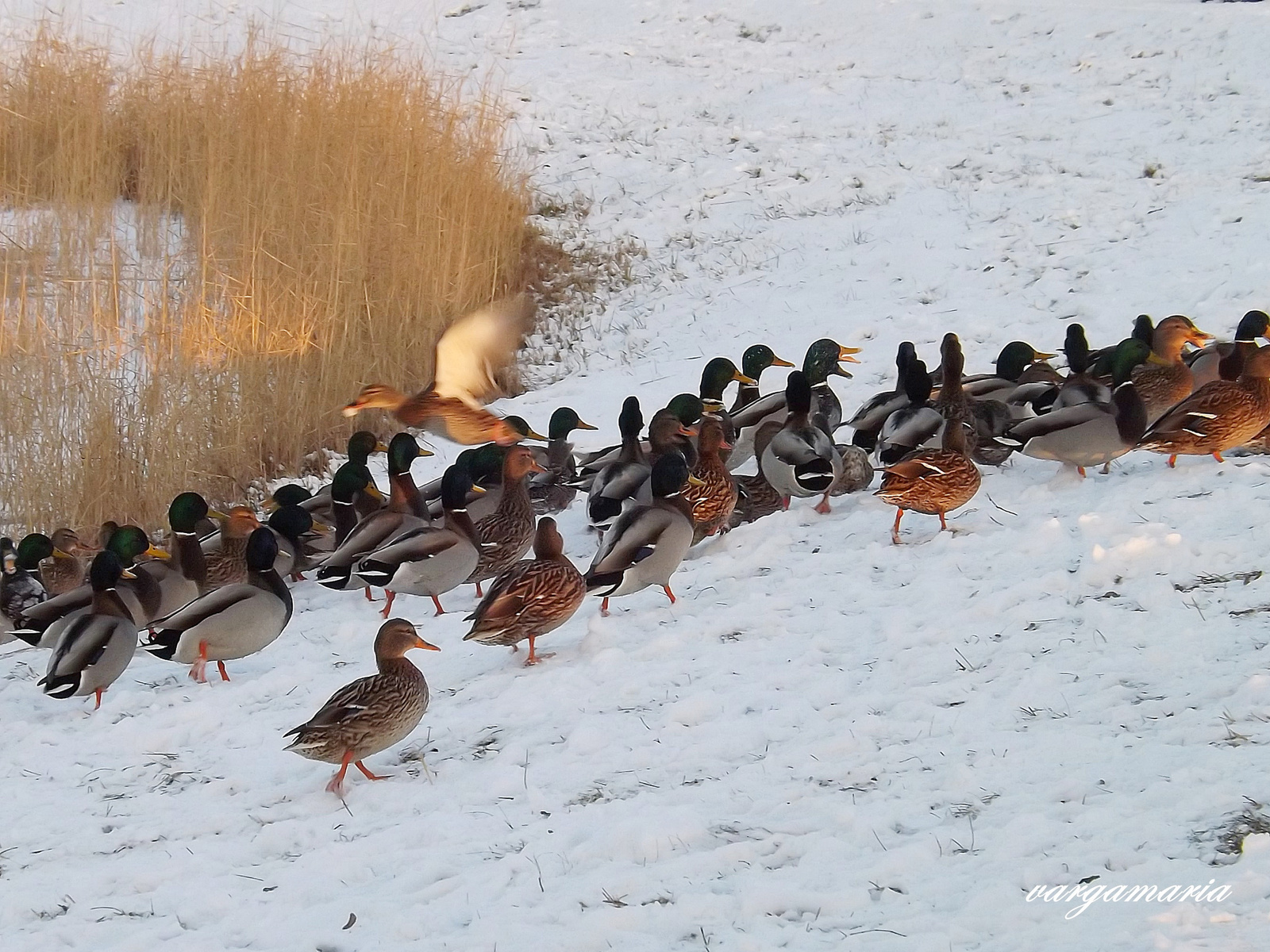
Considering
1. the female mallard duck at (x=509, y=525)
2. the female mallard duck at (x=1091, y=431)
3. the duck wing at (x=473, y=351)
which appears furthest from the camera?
the duck wing at (x=473, y=351)

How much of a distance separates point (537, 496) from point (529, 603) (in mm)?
2547


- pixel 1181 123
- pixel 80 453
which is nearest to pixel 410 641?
pixel 80 453

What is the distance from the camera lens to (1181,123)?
508 inches

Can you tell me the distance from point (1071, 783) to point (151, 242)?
723 centimetres

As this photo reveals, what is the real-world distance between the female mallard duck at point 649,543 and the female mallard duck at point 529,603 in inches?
7.2

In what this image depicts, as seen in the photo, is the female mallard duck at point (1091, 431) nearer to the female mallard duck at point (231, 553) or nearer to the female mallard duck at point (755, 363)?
the female mallard duck at point (755, 363)

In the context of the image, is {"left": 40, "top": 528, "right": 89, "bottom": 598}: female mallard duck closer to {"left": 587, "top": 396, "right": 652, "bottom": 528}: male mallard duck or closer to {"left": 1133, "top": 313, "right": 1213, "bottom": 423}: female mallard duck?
{"left": 587, "top": 396, "right": 652, "bottom": 528}: male mallard duck

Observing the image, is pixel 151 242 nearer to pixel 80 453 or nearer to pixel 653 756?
pixel 80 453

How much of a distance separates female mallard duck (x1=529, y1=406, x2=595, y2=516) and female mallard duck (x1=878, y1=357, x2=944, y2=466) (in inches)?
77.4

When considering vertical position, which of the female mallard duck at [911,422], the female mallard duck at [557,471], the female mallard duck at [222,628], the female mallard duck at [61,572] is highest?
the female mallard duck at [911,422]

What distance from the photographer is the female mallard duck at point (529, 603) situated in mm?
5336

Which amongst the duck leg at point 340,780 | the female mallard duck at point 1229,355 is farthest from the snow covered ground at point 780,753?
the female mallard duck at point 1229,355

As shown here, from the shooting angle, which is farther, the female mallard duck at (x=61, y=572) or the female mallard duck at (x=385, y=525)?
the female mallard duck at (x=61, y=572)

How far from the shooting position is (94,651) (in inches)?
217
